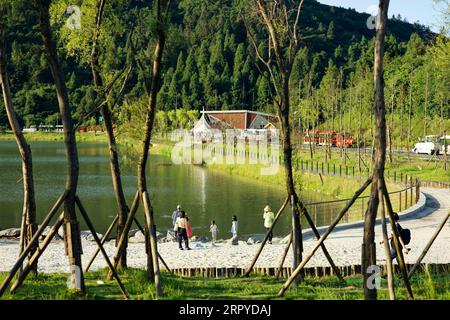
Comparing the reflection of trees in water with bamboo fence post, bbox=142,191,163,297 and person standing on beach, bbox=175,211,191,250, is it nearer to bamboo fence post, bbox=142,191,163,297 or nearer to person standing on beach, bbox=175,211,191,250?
person standing on beach, bbox=175,211,191,250

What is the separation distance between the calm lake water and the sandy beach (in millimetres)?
3281

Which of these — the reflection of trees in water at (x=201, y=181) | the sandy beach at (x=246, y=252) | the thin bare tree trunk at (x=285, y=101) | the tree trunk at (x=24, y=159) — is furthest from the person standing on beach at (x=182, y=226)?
the reflection of trees in water at (x=201, y=181)

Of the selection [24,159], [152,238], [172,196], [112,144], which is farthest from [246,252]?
[172,196]

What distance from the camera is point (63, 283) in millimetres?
13266

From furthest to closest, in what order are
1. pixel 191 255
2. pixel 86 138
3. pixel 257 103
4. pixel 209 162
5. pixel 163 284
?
1. pixel 86 138
2. pixel 257 103
3. pixel 209 162
4. pixel 191 255
5. pixel 163 284

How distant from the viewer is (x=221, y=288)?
42.8 ft

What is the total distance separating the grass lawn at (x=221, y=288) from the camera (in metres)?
11.5

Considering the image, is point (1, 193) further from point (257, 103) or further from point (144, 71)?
point (257, 103)

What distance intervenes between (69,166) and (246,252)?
10.4 meters

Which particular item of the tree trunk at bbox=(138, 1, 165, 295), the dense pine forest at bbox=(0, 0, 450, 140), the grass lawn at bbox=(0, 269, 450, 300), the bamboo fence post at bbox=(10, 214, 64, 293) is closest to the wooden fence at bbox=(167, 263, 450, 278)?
the grass lawn at bbox=(0, 269, 450, 300)

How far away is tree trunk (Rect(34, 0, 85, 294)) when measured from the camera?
11305 millimetres
